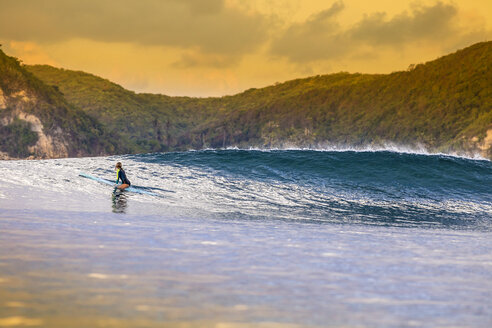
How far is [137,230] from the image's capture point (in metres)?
9.72

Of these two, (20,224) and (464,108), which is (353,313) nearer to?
(20,224)

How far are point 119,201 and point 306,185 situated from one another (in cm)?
1090

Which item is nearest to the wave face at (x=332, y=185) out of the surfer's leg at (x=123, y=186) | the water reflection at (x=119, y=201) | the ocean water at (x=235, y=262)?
the ocean water at (x=235, y=262)

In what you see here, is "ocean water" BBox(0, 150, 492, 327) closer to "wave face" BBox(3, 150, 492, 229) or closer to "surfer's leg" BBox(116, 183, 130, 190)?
"wave face" BBox(3, 150, 492, 229)

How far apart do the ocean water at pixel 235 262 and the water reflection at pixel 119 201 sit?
41mm

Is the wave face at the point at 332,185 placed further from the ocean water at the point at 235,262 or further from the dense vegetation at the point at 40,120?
the dense vegetation at the point at 40,120

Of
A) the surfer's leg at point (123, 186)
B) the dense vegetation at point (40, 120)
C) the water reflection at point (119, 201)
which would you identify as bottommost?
the water reflection at point (119, 201)

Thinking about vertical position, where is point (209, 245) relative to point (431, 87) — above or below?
below

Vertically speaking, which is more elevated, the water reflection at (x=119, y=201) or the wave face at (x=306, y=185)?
the wave face at (x=306, y=185)

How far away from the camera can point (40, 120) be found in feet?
500

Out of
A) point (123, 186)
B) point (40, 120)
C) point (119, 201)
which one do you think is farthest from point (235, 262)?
point (40, 120)

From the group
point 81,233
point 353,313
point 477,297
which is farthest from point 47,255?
point 477,297

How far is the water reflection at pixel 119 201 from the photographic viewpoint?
14.0 meters

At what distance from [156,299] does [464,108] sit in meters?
181
